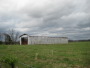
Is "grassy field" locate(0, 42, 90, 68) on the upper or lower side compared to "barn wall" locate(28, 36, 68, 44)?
lower

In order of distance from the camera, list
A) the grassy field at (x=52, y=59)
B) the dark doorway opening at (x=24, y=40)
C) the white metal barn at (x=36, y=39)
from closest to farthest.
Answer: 1. the grassy field at (x=52, y=59)
2. the white metal barn at (x=36, y=39)
3. the dark doorway opening at (x=24, y=40)

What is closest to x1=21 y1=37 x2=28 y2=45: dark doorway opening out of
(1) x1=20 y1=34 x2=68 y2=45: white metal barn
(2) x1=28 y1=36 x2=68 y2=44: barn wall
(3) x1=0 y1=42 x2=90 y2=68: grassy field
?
(1) x1=20 y1=34 x2=68 y2=45: white metal barn

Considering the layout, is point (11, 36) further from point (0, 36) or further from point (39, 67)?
point (39, 67)

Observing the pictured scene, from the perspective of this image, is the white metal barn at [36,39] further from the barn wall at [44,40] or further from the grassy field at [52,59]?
the grassy field at [52,59]

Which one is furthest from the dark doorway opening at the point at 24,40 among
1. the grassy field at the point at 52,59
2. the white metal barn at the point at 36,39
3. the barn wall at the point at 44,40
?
the grassy field at the point at 52,59

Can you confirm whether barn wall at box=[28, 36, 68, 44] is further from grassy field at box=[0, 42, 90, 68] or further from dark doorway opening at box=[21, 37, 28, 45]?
grassy field at box=[0, 42, 90, 68]

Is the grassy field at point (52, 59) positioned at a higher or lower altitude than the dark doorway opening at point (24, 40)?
lower

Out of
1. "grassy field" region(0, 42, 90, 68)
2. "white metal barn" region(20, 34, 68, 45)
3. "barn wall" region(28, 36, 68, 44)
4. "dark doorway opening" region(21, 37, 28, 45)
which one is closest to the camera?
"grassy field" region(0, 42, 90, 68)

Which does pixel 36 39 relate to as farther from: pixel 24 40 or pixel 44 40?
pixel 24 40

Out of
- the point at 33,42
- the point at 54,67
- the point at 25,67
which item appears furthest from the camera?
the point at 33,42

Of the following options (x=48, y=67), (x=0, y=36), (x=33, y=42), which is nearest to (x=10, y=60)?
(x=48, y=67)

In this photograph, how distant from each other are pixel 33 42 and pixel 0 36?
48.4ft

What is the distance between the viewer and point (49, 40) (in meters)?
56.8

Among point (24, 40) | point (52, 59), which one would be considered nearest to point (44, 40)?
point (24, 40)
